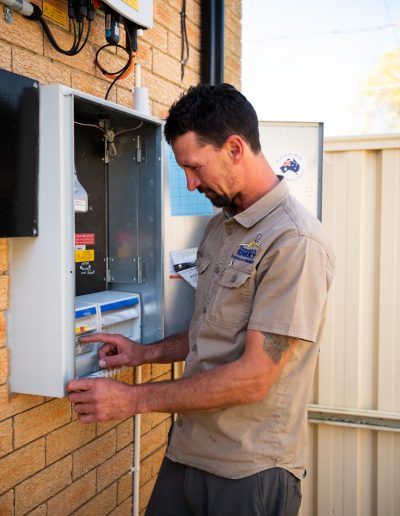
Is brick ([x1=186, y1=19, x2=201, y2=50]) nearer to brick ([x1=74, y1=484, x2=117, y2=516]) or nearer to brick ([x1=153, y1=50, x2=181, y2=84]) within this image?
brick ([x1=153, y1=50, x2=181, y2=84])

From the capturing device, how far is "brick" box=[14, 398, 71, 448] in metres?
2.00

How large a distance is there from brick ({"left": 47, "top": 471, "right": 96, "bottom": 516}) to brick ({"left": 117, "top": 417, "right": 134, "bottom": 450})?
0.23 metres

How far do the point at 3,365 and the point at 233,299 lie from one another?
82 cm

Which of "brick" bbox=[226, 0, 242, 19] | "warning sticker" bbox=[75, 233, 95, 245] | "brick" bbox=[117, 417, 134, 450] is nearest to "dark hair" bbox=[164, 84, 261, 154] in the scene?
"warning sticker" bbox=[75, 233, 95, 245]

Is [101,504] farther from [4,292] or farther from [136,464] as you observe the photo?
[4,292]

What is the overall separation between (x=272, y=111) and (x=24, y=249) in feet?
48.5

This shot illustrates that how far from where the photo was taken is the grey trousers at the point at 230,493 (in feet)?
5.72

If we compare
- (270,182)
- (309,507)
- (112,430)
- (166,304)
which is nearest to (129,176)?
(166,304)

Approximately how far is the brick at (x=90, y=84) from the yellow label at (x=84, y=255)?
645mm

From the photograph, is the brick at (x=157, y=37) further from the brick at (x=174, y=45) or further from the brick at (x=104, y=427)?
the brick at (x=104, y=427)

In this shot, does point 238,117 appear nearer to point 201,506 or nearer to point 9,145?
point 9,145

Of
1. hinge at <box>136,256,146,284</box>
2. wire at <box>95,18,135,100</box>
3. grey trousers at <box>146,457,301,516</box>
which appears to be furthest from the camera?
hinge at <box>136,256,146,284</box>

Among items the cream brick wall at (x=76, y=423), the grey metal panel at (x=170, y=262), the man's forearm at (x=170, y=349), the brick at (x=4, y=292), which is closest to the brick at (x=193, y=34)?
the cream brick wall at (x=76, y=423)

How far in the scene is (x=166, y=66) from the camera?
2912mm
